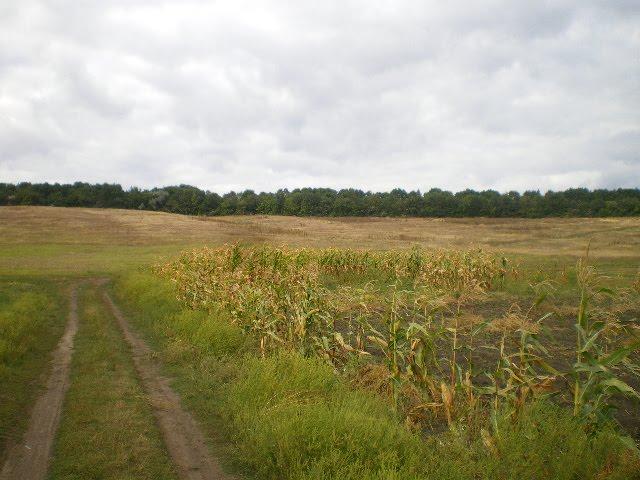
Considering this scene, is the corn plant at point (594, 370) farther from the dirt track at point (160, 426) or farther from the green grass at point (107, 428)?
the green grass at point (107, 428)

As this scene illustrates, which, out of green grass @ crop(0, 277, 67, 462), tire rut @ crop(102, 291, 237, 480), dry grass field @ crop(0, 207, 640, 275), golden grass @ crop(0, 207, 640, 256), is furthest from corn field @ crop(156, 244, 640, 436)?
golden grass @ crop(0, 207, 640, 256)

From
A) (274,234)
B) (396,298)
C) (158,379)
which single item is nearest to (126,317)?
(158,379)

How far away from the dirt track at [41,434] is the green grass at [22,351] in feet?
0.44

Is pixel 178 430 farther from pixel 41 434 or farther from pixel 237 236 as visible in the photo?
pixel 237 236

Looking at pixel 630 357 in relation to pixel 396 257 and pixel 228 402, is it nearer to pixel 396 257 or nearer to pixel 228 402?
pixel 228 402

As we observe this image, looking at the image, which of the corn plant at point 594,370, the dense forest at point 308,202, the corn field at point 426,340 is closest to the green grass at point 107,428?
the corn field at point 426,340

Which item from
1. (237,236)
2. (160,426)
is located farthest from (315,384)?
(237,236)

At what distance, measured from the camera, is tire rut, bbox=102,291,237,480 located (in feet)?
16.8

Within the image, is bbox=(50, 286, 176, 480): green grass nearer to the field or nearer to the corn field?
the field

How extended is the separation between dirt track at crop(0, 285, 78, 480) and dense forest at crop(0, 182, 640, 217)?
80062mm

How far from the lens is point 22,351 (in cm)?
974

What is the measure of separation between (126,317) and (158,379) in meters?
7.44

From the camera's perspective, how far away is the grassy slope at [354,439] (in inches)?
183

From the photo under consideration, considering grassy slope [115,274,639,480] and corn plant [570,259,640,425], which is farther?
corn plant [570,259,640,425]
